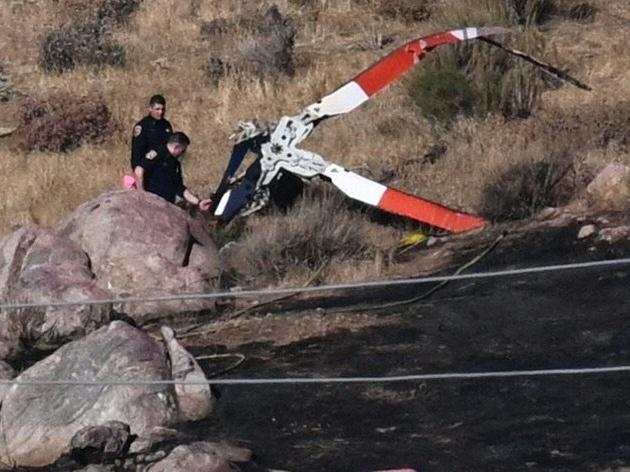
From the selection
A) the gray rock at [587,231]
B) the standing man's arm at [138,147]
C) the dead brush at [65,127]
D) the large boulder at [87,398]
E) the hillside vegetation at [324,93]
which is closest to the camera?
the large boulder at [87,398]

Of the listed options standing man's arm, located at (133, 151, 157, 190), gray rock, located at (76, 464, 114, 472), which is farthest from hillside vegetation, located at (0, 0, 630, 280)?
gray rock, located at (76, 464, 114, 472)

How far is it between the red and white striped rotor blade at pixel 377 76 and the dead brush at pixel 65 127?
18.1 feet

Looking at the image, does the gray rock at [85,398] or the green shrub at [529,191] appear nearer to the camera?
the gray rock at [85,398]

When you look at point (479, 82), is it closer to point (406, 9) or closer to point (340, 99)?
point (340, 99)

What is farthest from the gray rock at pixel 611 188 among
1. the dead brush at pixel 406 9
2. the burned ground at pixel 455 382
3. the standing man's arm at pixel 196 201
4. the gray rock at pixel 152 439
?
the dead brush at pixel 406 9

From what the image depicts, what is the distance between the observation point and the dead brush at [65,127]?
1870 centimetres

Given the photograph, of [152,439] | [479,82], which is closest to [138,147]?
[479,82]

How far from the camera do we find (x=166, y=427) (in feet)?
30.0

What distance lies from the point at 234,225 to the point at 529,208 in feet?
8.34

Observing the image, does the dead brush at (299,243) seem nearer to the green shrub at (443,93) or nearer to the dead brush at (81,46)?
the green shrub at (443,93)

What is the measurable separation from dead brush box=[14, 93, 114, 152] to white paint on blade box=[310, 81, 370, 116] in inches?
217

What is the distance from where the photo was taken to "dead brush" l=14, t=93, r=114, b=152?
1870 cm

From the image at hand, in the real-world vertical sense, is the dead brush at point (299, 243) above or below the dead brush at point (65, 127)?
below

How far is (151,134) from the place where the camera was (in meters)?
13.8
